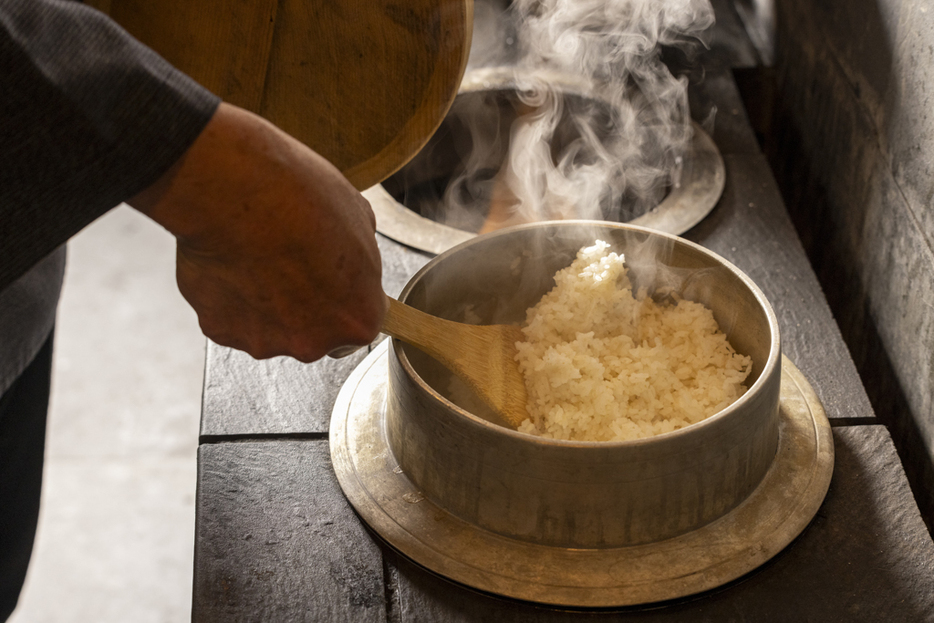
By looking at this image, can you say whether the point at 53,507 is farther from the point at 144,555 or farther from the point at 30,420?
the point at 30,420

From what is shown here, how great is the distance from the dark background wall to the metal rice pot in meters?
0.41

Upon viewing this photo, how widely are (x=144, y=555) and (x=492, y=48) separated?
2.19 m

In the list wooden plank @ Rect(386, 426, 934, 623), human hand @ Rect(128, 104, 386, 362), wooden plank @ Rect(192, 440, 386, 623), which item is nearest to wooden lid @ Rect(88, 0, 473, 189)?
human hand @ Rect(128, 104, 386, 362)

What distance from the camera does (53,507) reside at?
10.6 feet

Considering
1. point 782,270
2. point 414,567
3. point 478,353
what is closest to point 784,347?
point 782,270

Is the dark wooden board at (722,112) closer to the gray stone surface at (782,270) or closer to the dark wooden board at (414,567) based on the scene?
the gray stone surface at (782,270)

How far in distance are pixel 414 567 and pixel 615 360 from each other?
1.62 feet

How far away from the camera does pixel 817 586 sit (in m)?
Result: 1.22

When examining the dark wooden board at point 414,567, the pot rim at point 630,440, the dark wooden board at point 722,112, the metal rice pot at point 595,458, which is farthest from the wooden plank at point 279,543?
the dark wooden board at point 722,112

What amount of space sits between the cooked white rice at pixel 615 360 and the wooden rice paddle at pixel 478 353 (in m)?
0.03

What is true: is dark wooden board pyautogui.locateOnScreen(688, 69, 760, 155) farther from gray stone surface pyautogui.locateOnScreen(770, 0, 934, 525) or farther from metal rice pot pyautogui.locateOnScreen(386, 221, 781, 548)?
metal rice pot pyautogui.locateOnScreen(386, 221, 781, 548)

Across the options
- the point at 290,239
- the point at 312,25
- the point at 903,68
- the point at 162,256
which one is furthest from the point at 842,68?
the point at 162,256

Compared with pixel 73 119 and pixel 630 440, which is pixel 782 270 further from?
pixel 73 119

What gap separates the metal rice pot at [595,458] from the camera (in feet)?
3.76
